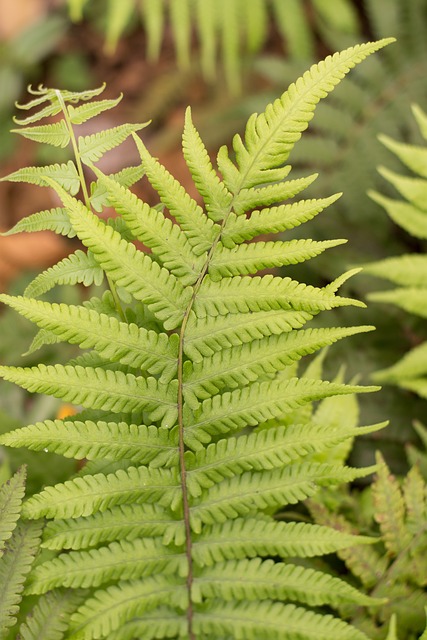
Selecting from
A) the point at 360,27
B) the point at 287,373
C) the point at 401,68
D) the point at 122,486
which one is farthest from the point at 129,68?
the point at 122,486

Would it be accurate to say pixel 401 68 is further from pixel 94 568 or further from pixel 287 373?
pixel 94 568

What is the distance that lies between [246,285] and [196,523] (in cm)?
41

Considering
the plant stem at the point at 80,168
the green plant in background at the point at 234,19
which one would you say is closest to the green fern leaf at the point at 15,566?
the plant stem at the point at 80,168

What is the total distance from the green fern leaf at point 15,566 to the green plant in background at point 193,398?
0.03 m

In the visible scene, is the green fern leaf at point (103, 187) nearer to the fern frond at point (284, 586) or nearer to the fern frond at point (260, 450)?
the fern frond at point (260, 450)

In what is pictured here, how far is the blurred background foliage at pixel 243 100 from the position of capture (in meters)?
2.04

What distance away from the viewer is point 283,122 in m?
1.02

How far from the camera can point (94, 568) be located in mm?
1047

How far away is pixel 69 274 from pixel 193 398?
0.98 ft

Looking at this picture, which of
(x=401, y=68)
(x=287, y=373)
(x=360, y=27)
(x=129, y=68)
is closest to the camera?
Result: (x=287, y=373)

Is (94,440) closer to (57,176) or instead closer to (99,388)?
(99,388)

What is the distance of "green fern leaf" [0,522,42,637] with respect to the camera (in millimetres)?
1077

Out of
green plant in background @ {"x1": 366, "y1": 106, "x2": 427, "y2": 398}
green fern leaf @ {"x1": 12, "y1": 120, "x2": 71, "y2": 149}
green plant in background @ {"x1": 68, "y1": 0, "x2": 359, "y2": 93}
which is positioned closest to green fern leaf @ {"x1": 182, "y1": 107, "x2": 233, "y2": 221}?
green fern leaf @ {"x1": 12, "y1": 120, "x2": 71, "y2": 149}

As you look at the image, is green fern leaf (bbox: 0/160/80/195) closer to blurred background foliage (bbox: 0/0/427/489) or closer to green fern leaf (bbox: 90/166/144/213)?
green fern leaf (bbox: 90/166/144/213)
